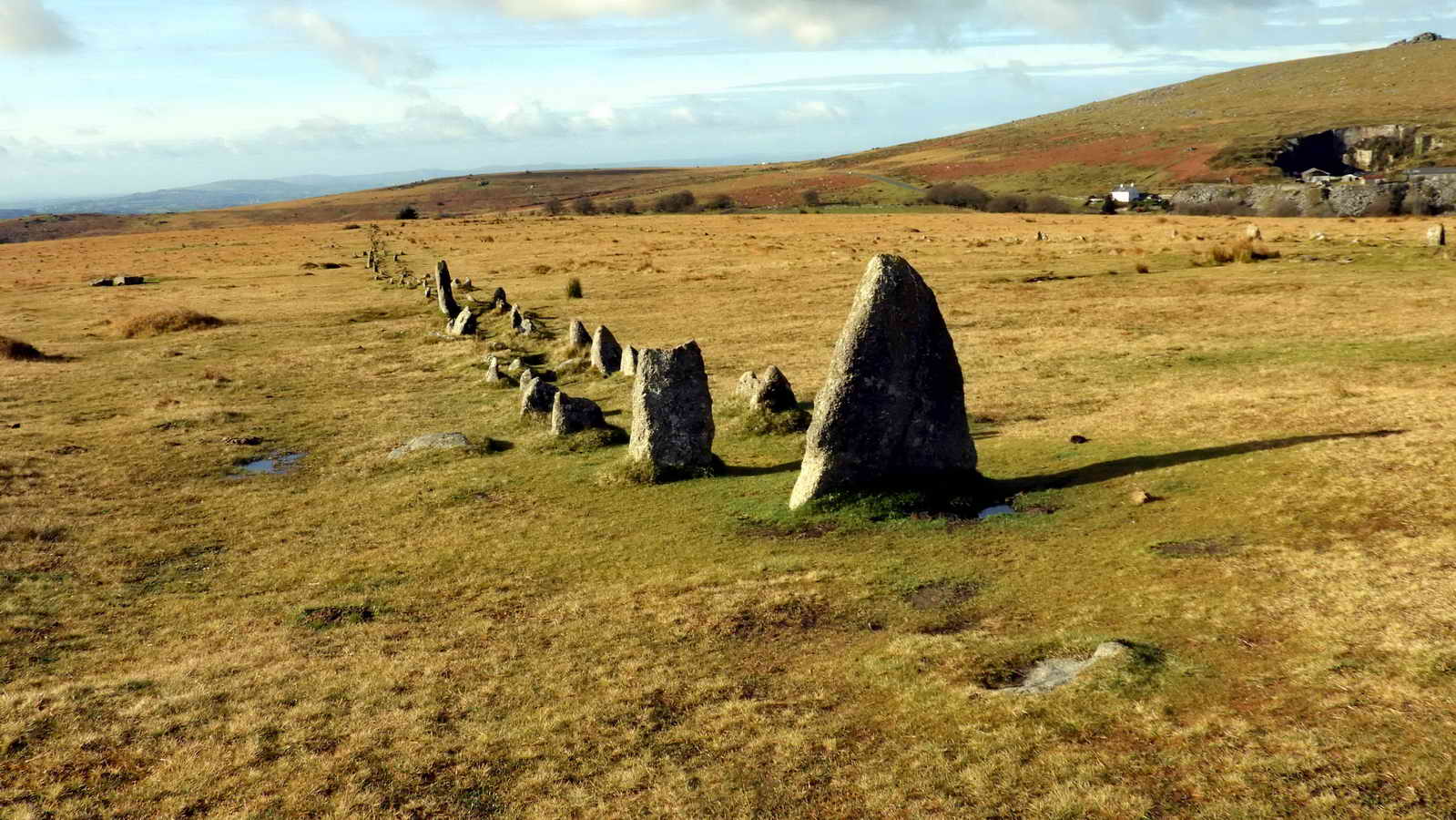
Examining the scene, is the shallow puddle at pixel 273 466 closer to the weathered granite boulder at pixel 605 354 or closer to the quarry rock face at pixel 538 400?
the quarry rock face at pixel 538 400

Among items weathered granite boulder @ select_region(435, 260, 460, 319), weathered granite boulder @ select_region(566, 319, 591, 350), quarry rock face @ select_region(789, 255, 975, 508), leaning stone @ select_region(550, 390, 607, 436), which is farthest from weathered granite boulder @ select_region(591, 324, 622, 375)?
weathered granite boulder @ select_region(435, 260, 460, 319)

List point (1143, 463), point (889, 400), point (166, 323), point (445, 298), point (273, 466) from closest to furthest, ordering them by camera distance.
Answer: point (889, 400)
point (1143, 463)
point (273, 466)
point (166, 323)
point (445, 298)

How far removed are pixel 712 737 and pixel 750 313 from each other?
2786 centimetres

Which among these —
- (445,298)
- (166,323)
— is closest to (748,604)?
(445,298)

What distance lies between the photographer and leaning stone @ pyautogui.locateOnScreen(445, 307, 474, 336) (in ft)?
114

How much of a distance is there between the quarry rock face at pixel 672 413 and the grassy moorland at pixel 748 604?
67 cm

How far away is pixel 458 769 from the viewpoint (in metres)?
8.77

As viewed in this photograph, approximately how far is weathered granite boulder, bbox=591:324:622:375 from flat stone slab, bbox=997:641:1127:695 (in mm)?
18824

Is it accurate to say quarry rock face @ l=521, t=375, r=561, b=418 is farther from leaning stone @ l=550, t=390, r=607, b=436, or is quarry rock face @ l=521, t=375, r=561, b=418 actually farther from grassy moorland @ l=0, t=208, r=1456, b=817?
leaning stone @ l=550, t=390, r=607, b=436

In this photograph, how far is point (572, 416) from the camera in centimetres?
2077

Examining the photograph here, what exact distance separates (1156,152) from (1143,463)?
122 meters

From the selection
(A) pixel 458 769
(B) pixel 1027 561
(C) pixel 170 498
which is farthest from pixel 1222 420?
(C) pixel 170 498

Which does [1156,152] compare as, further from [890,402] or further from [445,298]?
[890,402]

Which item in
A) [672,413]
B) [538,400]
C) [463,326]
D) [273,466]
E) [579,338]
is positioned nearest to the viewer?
[672,413]
